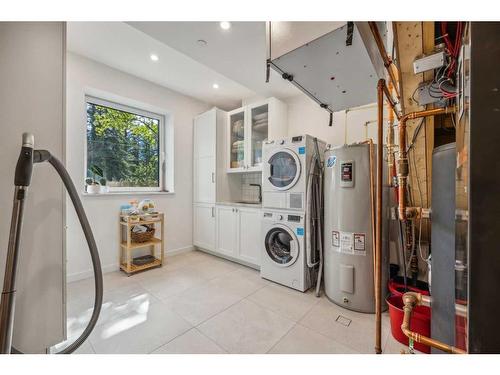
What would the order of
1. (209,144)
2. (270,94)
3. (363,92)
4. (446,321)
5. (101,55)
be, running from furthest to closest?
(209,144), (270,94), (101,55), (363,92), (446,321)

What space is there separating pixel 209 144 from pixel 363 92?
7.93ft

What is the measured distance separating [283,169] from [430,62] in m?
1.50

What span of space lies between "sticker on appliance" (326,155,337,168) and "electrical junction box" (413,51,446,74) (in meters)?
0.95

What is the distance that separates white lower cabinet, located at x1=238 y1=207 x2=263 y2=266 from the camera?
268cm

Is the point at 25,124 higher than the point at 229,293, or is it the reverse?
the point at 25,124

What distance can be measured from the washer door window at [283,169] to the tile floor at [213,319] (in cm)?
115

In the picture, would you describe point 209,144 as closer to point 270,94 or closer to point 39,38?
point 270,94

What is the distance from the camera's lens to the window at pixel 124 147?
8.84 feet

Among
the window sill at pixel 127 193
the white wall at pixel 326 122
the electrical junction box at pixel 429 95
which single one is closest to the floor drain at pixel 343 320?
the electrical junction box at pixel 429 95

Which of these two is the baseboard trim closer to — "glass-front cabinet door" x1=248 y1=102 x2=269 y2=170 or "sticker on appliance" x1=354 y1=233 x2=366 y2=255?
"glass-front cabinet door" x1=248 y1=102 x2=269 y2=170

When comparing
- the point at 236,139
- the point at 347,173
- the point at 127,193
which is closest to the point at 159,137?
the point at 127,193

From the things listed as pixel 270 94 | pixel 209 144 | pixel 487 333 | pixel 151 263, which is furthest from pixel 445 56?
pixel 151 263

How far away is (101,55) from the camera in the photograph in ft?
7.80

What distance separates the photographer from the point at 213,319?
1687 mm
